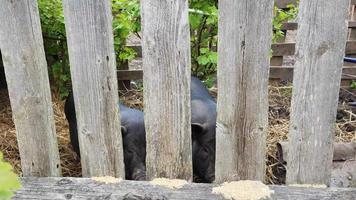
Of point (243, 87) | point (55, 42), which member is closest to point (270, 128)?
point (243, 87)

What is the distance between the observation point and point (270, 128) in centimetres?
306

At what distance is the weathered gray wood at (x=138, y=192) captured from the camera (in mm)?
1823

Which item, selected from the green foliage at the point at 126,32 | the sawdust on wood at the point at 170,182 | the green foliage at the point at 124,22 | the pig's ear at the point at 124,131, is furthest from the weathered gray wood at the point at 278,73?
the sawdust on wood at the point at 170,182

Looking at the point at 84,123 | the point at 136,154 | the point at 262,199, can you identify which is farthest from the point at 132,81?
the point at 262,199

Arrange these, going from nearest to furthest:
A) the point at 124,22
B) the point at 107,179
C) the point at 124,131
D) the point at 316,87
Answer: the point at 316,87
the point at 107,179
the point at 124,131
the point at 124,22

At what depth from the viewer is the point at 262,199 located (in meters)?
1.80

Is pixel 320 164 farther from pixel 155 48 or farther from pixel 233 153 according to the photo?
pixel 155 48

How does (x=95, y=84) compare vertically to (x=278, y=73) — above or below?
above

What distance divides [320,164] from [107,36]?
1049mm

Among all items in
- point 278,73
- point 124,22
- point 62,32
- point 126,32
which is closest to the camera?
point 124,22

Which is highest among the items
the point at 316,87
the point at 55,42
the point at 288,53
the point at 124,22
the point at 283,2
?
the point at 283,2

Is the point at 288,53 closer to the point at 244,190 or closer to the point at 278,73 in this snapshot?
the point at 278,73

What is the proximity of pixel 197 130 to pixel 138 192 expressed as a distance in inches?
25.7

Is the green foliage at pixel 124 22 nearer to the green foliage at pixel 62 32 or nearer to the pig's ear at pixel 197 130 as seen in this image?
the green foliage at pixel 62 32
